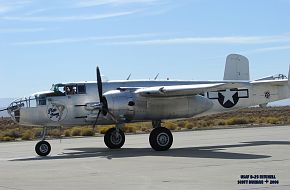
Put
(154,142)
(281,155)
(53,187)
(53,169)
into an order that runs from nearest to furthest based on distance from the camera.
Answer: (53,187)
(53,169)
(281,155)
(154,142)

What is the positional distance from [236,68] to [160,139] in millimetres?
7090

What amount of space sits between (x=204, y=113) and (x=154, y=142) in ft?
9.97

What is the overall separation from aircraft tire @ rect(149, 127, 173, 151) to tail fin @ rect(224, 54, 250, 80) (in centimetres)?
646

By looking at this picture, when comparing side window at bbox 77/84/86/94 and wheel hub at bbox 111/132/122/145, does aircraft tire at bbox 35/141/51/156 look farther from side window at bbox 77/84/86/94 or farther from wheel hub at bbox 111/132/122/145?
wheel hub at bbox 111/132/122/145

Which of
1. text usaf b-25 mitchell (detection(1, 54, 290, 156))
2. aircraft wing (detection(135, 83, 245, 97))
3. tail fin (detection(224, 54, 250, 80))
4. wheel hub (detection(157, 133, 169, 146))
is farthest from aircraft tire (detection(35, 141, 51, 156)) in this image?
tail fin (detection(224, 54, 250, 80))

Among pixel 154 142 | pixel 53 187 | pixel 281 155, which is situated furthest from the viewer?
pixel 154 142

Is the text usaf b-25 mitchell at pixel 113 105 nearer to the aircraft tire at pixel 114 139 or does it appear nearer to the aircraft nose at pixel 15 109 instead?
the aircraft nose at pixel 15 109

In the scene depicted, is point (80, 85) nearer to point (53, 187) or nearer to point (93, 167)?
point (93, 167)

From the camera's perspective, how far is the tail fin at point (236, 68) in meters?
28.2

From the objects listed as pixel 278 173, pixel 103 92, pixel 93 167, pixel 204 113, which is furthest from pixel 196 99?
pixel 278 173

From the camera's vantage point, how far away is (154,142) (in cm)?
2295

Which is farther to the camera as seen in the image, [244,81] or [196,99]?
[244,81]

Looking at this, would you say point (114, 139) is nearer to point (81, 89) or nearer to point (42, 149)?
point (81, 89)

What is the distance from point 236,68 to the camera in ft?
92.7
